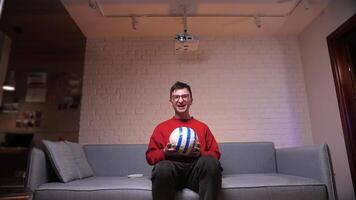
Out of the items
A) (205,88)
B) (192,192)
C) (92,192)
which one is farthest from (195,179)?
(205,88)

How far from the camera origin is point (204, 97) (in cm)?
314

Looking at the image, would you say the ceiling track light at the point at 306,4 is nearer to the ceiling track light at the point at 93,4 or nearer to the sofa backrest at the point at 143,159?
the sofa backrest at the point at 143,159

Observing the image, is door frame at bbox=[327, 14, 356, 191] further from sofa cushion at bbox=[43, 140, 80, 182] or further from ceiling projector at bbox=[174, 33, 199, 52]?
sofa cushion at bbox=[43, 140, 80, 182]

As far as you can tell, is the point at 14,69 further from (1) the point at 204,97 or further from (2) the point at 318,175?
(2) the point at 318,175

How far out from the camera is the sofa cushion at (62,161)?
5.82 feet

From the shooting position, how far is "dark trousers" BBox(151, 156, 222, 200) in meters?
1.50

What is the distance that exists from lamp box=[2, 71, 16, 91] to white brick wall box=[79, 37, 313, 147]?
1.19m

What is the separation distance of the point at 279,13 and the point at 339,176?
183 cm

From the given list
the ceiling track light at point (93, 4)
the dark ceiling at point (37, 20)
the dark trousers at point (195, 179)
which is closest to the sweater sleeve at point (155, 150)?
the dark trousers at point (195, 179)

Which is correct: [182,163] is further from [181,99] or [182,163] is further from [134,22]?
[134,22]

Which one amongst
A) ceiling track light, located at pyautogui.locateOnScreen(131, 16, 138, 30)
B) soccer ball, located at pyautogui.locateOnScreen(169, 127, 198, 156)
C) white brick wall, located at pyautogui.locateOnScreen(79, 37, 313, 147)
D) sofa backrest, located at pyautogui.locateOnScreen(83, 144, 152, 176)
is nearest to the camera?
soccer ball, located at pyautogui.locateOnScreen(169, 127, 198, 156)

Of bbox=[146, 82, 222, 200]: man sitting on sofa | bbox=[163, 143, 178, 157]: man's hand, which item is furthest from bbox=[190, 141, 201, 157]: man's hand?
bbox=[163, 143, 178, 157]: man's hand

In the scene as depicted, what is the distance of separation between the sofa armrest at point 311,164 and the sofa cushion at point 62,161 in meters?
1.72

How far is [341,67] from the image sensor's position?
2.59m
